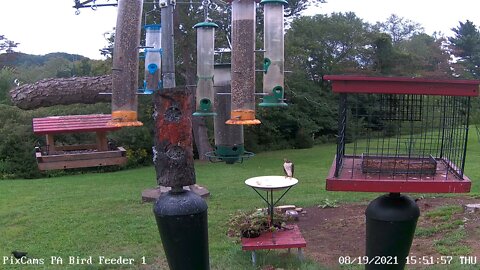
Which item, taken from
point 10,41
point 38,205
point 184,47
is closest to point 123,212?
point 38,205

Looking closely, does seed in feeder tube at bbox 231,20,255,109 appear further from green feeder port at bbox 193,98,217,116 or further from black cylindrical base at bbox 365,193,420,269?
black cylindrical base at bbox 365,193,420,269

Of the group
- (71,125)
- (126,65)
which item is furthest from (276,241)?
(71,125)

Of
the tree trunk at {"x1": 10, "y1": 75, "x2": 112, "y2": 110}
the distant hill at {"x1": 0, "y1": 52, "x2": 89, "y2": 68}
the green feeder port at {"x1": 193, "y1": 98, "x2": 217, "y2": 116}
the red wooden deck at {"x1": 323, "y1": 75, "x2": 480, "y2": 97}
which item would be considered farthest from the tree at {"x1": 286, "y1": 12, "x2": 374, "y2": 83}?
the red wooden deck at {"x1": 323, "y1": 75, "x2": 480, "y2": 97}

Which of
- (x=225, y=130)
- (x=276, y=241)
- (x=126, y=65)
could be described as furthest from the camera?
(x=276, y=241)

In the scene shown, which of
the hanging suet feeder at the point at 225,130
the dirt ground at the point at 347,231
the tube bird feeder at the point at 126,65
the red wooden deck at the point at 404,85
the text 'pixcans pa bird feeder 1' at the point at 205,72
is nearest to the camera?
the red wooden deck at the point at 404,85

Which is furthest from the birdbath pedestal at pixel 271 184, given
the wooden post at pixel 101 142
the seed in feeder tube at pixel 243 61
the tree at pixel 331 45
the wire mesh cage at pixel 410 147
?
the tree at pixel 331 45

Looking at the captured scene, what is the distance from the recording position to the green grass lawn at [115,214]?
21.1ft

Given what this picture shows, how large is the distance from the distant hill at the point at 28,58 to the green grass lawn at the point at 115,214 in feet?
71.7

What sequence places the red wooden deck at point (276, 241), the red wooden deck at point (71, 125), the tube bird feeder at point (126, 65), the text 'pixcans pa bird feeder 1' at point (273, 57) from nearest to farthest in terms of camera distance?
the tube bird feeder at point (126, 65) → the text 'pixcans pa bird feeder 1' at point (273, 57) → the red wooden deck at point (276, 241) → the red wooden deck at point (71, 125)

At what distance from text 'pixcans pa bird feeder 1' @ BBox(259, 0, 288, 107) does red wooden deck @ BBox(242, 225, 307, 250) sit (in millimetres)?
1785

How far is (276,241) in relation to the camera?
5.94 meters

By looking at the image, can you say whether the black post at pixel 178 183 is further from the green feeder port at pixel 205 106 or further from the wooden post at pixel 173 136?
the green feeder port at pixel 205 106

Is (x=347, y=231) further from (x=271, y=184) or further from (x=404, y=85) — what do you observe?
(x=404, y=85)

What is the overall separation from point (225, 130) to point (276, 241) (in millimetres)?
1587
